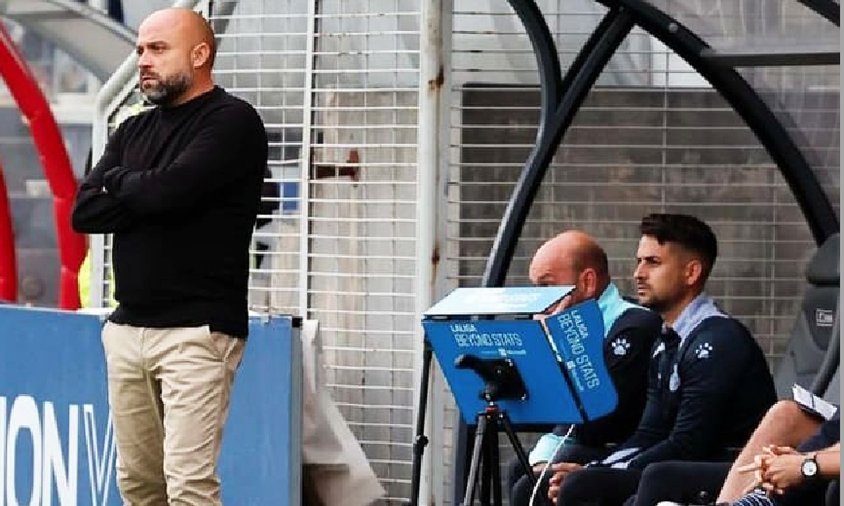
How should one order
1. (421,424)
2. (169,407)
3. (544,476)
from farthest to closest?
(544,476), (421,424), (169,407)

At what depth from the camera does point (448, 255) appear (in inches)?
375

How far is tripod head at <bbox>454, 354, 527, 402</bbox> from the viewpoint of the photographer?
7148mm

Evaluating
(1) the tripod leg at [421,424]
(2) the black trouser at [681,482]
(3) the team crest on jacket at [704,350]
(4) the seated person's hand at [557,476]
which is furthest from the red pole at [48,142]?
(2) the black trouser at [681,482]

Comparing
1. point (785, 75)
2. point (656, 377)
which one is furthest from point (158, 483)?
point (785, 75)

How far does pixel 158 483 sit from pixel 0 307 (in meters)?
2.60

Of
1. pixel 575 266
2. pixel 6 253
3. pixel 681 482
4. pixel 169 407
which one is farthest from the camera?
pixel 6 253

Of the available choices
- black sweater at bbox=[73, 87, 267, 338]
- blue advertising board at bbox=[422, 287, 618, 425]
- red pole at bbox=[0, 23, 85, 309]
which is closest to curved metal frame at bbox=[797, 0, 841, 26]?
blue advertising board at bbox=[422, 287, 618, 425]

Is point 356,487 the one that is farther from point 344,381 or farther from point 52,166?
→ point 52,166

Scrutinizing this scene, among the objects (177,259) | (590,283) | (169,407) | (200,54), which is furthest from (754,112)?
(169,407)

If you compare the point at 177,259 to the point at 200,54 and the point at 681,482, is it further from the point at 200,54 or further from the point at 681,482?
the point at 681,482

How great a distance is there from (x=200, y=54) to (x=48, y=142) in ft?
25.1

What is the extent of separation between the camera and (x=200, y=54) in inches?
274

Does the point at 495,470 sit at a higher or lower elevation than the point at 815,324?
lower

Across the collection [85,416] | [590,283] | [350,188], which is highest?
[350,188]
